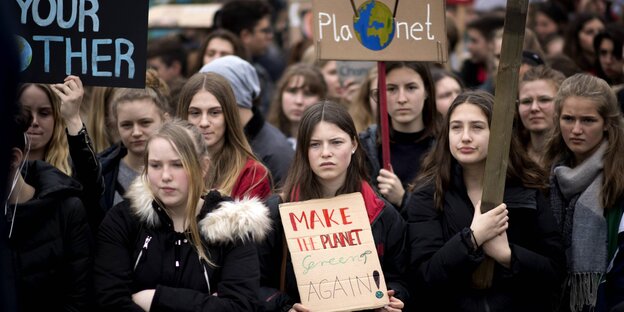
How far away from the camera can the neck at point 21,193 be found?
203 inches

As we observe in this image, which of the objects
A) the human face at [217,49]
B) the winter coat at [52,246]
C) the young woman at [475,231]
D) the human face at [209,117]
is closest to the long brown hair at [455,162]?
the young woman at [475,231]

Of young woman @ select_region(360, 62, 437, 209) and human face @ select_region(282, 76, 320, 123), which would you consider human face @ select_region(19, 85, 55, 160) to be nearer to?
young woman @ select_region(360, 62, 437, 209)

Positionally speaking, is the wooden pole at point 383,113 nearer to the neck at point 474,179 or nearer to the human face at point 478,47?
the neck at point 474,179

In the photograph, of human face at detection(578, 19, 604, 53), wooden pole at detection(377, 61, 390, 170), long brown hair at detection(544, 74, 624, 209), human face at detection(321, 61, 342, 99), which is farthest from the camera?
human face at detection(578, 19, 604, 53)

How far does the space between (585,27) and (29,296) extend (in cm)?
709

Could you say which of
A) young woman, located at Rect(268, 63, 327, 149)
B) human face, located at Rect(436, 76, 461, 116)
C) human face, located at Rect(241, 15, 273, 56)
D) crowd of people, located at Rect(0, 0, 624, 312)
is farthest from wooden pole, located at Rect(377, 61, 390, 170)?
human face, located at Rect(241, 15, 273, 56)

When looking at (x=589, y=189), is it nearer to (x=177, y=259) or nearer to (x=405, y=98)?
(x=405, y=98)

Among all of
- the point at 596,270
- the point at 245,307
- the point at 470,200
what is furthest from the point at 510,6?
the point at 245,307

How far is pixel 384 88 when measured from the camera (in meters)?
6.47

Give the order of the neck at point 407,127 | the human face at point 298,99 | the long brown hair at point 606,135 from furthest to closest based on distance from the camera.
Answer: the human face at point 298,99 < the neck at point 407,127 < the long brown hair at point 606,135

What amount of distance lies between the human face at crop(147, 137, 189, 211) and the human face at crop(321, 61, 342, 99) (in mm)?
4792

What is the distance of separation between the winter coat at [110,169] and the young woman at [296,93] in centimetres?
235

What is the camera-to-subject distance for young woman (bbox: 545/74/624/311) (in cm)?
582

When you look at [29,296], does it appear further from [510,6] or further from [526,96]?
[526,96]
